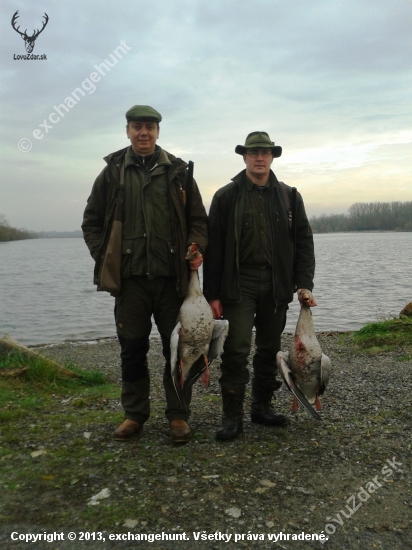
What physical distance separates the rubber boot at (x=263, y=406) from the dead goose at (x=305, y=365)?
484 millimetres

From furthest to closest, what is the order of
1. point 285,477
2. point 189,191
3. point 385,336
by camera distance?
1. point 385,336
2. point 189,191
3. point 285,477

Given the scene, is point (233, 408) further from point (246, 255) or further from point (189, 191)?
point (189, 191)

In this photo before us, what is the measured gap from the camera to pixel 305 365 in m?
4.87

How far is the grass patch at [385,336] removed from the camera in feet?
34.0

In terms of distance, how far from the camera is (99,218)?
16.4 feet

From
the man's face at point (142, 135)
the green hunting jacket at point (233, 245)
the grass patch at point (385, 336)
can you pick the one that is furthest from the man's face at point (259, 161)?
the grass patch at point (385, 336)

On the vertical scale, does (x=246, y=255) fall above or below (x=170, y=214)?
below

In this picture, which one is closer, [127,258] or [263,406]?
[127,258]

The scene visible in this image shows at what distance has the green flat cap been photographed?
473cm

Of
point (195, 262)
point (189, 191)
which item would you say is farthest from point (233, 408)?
point (189, 191)

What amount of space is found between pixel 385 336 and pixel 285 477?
7.65 metres

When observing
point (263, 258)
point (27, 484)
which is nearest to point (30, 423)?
point (27, 484)

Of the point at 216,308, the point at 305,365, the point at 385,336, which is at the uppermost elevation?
the point at 216,308

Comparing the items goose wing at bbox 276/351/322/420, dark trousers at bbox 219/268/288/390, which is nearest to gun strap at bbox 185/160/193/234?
dark trousers at bbox 219/268/288/390
